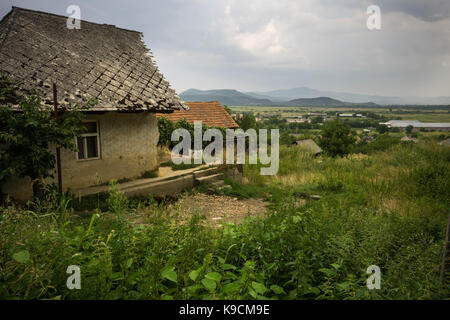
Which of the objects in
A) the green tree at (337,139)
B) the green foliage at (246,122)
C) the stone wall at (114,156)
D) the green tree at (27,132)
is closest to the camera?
the green tree at (27,132)

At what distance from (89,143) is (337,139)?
37899mm

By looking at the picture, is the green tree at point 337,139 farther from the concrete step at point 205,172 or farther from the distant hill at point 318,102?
the distant hill at point 318,102

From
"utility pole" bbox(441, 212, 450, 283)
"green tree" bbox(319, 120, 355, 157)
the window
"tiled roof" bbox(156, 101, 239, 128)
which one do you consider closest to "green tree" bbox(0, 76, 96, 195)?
the window

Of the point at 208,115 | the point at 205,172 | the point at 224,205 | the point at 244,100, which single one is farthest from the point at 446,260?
the point at 244,100

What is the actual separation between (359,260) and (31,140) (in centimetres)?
656

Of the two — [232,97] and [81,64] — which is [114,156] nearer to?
[81,64]

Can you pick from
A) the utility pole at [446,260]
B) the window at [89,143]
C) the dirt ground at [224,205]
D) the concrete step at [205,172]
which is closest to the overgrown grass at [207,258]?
the utility pole at [446,260]

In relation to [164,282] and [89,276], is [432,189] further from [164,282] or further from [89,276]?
[89,276]

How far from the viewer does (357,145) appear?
41.1 meters

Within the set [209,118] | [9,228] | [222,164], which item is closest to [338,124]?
[209,118]

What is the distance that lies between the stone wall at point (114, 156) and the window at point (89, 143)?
144mm

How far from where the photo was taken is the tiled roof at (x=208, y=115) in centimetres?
2085

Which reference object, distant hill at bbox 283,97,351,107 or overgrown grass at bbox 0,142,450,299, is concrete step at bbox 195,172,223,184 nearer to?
overgrown grass at bbox 0,142,450,299

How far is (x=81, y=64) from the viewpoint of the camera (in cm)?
869
